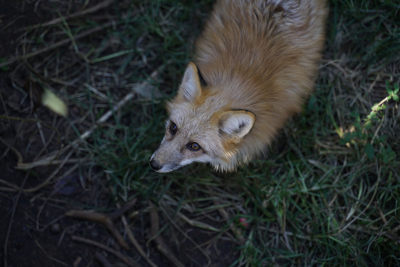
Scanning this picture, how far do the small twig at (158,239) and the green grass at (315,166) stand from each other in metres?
0.10

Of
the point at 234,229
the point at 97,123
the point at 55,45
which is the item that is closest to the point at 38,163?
the point at 97,123

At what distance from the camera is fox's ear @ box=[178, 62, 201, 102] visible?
2.43m

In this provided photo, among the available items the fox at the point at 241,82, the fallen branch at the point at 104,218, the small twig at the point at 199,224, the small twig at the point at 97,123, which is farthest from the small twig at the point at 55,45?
the small twig at the point at 199,224

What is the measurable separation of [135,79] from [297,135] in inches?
88.2

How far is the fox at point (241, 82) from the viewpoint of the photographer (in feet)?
8.45

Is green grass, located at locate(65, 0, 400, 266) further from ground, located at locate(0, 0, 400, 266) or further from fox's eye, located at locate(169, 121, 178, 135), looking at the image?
fox's eye, located at locate(169, 121, 178, 135)

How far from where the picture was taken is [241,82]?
276 cm

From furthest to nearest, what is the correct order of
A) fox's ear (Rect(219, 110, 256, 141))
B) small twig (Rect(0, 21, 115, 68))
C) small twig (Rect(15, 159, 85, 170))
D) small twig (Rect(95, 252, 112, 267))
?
small twig (Rect(0, 21, 115, 68)) < small twig (Rect(15, 159, 85, 170)) < small twig (Rect(95, 252, 112, 267)) < fox's ear (Rect(219, 110, 256, 141))

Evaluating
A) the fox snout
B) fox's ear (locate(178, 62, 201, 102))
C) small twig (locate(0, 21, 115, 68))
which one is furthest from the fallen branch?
small twig (locate(0, 21, 115, 68))

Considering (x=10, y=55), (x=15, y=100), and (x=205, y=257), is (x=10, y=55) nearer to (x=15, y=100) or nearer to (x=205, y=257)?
(x=15, y=100)

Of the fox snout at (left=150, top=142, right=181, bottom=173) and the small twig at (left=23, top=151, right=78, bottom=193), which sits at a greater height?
the fox snout at (left=150, top=142, right=181, bottom=173)

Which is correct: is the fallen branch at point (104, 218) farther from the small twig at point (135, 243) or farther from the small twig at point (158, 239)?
the small twig at point (158, 239)

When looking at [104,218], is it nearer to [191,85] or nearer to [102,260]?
[102,260]

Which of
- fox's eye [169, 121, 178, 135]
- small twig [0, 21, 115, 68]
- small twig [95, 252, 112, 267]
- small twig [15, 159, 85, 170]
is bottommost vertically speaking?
small twig [95, 252, 112, 267]
